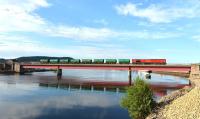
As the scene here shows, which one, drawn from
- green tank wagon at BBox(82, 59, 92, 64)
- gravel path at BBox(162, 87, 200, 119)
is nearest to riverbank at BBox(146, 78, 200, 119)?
gravel path at BBox(162, 87, 200, 119)

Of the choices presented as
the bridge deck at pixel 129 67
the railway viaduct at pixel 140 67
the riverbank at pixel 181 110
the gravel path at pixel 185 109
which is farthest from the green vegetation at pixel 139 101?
the bridge deck at pixel 129 67

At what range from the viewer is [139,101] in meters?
44.7

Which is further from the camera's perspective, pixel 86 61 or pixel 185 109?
pixel 86 61

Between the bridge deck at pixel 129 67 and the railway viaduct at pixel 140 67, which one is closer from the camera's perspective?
the railway viaduct at pixel 140 67

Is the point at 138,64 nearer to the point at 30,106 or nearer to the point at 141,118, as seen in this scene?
the point at 30,106

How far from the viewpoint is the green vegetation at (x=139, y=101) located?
4481cm

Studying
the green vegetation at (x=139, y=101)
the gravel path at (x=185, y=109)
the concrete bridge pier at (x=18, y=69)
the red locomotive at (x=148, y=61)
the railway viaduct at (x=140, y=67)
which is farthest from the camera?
the concrete bridge pier at (x=18, y=69)

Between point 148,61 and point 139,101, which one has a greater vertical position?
point 148,61

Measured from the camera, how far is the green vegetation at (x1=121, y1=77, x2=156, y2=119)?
44.8m

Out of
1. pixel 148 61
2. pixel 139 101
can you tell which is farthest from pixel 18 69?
pixel 139 101

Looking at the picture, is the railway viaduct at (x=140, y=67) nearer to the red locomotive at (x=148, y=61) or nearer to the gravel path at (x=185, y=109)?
the red locomotive at (x=148, y=61)

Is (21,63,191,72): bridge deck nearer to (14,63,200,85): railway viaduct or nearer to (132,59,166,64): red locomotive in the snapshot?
(14,63,200,85): railway viaduct

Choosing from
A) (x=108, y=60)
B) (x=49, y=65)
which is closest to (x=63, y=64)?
(x=49, y=65)

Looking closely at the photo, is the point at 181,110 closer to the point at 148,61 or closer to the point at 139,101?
the point at 139,101
